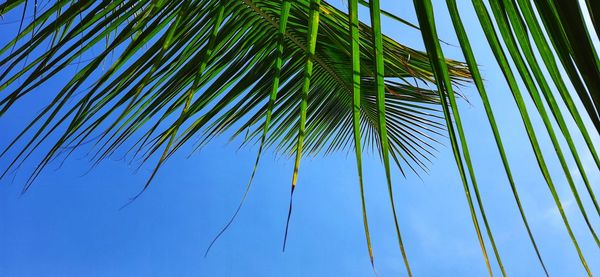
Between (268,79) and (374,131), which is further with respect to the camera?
(374,131)

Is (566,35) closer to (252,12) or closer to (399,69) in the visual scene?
(252,12)

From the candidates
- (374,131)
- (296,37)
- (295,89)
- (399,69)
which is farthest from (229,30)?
(374,131)

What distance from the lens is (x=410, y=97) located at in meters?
1.90

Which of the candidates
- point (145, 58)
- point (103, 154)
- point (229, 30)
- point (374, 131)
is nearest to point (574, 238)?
point (145, 58)

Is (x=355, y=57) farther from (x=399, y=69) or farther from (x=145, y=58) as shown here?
(x=399, y=69)

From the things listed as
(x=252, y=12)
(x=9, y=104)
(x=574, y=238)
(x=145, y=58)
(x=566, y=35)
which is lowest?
(x=574, y=238)

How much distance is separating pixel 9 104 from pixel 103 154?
50 centimetres

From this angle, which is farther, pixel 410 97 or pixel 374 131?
pixel 374 131

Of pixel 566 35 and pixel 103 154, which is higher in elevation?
pixel 103 154

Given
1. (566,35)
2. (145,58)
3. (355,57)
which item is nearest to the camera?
(566,35)

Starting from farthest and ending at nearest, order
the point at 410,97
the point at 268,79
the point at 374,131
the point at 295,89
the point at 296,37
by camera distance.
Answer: the point at 374,131 → the point at 410,97 → the point at 295,89 → the point at 296,37 → the point at 268,79

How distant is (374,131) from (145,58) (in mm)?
1728

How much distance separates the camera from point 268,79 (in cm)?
132

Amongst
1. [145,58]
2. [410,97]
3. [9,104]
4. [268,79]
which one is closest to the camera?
[9,104]
